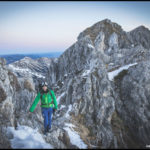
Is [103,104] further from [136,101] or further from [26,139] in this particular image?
Result: [26,139]

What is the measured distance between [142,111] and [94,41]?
4783 centimetres

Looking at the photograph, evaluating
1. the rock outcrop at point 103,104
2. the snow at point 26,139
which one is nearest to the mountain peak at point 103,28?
the rock outcrop at point 103,104

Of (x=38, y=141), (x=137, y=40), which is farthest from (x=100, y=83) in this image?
(x=137, y=40)

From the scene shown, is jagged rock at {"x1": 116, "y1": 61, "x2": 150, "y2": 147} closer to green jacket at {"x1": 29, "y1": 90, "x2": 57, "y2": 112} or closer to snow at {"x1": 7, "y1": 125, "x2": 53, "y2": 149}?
snow at {"x1": 7, "y1": 125, "x2": 53, "y2": 149}

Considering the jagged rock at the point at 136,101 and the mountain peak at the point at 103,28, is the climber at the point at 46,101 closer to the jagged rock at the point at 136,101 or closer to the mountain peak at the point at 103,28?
the jagged rock at the point at 136,101

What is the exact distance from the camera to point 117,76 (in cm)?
3269

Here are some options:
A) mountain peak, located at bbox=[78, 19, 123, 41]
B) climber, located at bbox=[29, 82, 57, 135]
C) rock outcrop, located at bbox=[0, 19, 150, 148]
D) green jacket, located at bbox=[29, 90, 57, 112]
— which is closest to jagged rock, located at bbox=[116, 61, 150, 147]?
rock outcrop, located at bbox=[0, 19, 150, 148]

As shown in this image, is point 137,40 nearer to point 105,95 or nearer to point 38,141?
point 105,95

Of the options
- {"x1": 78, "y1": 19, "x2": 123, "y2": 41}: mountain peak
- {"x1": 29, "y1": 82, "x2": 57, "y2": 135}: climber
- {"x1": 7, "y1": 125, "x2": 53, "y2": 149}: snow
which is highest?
{"x1": 78, "y1": 19, "x2": 123, "y2": 41}: mountain peak

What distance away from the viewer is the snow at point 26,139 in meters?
9.98

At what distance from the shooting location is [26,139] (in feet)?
34.9

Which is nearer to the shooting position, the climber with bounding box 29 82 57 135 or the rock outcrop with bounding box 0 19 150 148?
the climber with bounding box 29 82 57 135

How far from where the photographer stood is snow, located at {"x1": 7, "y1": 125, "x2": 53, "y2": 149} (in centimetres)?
998

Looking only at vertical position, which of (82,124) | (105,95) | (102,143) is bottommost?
(102,143)
